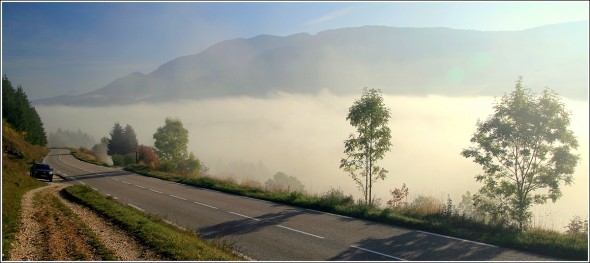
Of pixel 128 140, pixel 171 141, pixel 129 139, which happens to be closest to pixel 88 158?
pixel 171 141

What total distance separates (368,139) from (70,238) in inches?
671

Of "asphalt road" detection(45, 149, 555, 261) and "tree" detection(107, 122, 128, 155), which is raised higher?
"tree" detection(107, 122, 128, 155)

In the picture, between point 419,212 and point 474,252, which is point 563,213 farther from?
point 474,252

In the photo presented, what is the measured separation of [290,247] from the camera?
12688mm

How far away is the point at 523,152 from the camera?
18484mm

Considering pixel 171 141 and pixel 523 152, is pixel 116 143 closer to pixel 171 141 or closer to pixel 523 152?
pixel 171 141

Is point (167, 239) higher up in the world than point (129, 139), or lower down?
lower down

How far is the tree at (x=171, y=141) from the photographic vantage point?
73.6 meters

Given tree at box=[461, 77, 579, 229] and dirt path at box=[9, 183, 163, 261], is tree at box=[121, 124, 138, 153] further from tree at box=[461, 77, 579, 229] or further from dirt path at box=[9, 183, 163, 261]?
tree at box=[461, 77, 579, 229]

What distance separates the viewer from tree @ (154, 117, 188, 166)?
73562mm

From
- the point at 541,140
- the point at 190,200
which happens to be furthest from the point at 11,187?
the point at 541,140

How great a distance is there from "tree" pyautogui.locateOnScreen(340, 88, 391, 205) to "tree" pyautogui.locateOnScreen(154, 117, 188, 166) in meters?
53.3

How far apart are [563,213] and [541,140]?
10.9 feet

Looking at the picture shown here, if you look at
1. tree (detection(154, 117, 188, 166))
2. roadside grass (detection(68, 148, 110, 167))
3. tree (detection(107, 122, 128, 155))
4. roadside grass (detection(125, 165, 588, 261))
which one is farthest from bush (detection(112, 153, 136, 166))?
roadside grass (detection(125, 165, 588, 261))
